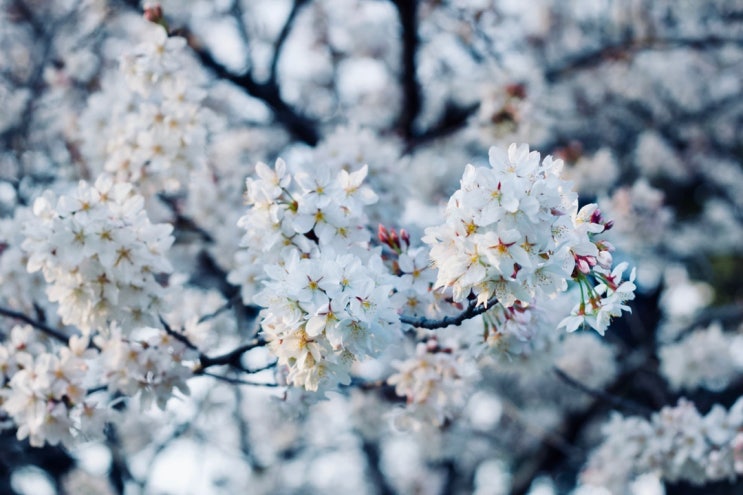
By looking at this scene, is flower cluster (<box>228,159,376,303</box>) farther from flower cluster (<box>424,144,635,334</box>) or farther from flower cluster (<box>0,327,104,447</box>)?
flower cluster (<box>0,327,104,447</box>)

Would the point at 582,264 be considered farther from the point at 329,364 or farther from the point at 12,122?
the point at 12,122

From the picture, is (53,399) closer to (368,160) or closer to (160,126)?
(160,126)

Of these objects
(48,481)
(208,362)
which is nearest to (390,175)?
(208,362)

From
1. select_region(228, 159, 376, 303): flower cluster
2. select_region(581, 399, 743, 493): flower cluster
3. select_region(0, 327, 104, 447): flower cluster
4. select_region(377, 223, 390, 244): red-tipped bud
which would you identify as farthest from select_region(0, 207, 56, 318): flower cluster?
select_region(581, 399, 743, 493): flower cluster

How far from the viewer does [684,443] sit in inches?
134

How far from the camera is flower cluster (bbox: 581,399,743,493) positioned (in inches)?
131

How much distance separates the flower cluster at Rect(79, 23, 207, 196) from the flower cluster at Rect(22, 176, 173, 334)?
0.77m

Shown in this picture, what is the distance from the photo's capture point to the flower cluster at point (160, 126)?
3.16m

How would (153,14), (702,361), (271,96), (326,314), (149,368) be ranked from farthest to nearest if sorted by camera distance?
(271,96)
(702,361)
(153,14)
(149,368)
(326,314)

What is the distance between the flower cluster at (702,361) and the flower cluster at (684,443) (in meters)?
1.45

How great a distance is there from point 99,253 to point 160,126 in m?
1.15

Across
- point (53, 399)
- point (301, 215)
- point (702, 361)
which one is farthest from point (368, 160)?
point (702, 361)

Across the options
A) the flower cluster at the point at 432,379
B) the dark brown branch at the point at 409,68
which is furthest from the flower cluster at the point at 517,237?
the dark brown branch at the point at 409,68

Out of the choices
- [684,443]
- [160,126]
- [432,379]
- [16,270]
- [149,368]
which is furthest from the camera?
[684,443]
